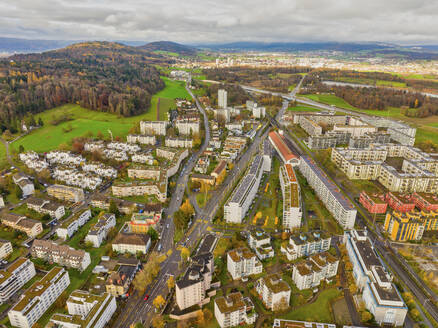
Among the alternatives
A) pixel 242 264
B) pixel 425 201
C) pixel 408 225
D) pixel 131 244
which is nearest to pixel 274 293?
pixel 242 264

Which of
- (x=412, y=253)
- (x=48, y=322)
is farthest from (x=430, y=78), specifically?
(x=48, y=322)

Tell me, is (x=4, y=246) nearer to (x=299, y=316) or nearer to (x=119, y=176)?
(x=119, y=176)

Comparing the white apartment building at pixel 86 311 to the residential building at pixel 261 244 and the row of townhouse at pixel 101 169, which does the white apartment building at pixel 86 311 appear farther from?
the row of townhouse at pixel 101 169

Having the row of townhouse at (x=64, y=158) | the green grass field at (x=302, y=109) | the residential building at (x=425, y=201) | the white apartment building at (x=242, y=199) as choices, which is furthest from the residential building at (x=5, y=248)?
the green grass field at (x=302, y=109)

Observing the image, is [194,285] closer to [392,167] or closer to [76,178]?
[76,178]

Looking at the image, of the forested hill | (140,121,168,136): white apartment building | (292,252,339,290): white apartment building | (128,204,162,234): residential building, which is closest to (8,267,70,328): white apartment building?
(128,204,162,234): residential building

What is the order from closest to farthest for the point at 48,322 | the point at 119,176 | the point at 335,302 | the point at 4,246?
the point at 48,322, the point at 335,302, the point at 4,246, the point at 119,176

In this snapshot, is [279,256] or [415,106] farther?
[415,106]
